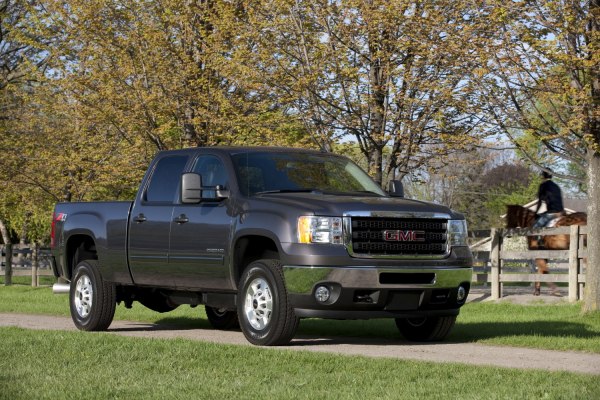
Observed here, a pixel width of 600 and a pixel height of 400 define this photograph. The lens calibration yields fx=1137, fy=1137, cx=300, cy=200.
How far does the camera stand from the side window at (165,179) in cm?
1348

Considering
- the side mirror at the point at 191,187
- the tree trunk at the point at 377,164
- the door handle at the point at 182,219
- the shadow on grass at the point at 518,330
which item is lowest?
the shadow on grass at the point at 518,330

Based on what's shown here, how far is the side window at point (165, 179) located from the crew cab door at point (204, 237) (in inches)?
12.2

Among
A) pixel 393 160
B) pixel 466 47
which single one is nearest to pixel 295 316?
pixel 466 47

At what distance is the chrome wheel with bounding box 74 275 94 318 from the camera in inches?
567

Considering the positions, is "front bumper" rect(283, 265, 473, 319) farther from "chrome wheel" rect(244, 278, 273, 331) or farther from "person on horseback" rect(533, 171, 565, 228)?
"person on horseback" rect(533, 171, 565, 228)

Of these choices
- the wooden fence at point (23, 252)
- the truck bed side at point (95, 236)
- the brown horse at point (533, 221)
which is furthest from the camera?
the wooden fence at point (23, 252)

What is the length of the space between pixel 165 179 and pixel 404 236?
3.32 m

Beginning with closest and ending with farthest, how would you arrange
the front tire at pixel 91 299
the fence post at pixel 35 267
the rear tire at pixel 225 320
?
the front tire at pixel 91 299 < the rear tire at pixel 225 320 < the fence post at pixel 35 267

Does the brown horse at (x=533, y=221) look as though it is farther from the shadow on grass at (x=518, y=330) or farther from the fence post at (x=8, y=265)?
the fence post at (x=8, y=265)

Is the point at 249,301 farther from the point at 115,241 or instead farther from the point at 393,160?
the point at 393,160

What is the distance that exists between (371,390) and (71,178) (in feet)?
71.5

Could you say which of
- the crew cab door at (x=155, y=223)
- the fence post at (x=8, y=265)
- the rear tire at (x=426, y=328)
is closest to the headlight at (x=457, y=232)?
the rear tire at (x=426, y=328)

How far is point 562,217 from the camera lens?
2291 centimetres

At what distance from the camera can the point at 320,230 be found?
37.8ft
